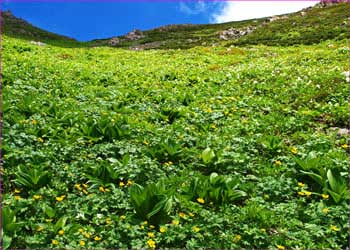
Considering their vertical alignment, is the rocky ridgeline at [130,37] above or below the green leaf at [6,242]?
above

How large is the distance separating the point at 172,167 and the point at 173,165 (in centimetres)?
20

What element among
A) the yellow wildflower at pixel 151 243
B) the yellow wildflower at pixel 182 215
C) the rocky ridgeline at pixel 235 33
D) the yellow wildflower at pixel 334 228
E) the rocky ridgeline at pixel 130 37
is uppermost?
the rocky ridgeline at pixel 130 37

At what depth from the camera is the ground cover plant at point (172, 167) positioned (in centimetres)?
710

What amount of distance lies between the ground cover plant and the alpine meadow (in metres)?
0.03

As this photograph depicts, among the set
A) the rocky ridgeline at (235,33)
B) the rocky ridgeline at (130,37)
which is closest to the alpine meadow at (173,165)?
the rocky ridgeline at (235,33)

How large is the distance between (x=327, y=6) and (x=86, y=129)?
2953 inches

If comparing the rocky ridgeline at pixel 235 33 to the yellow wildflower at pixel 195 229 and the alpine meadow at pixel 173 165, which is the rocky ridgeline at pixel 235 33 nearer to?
the alpine meadow at pixel 173 165

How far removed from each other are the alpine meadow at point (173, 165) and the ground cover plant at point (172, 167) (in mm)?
26

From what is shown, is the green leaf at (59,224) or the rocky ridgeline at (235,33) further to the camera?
the rocky ridgeline at (235,33)

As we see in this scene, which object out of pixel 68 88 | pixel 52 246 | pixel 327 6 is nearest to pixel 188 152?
pixel 52 246

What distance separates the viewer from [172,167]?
9422 millimetres

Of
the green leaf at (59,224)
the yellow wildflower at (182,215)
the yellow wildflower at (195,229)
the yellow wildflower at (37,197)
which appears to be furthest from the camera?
the yellow wildflower at (37,197)

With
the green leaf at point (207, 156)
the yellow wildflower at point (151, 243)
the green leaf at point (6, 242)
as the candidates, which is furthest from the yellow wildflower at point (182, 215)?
the green leaf at point (6, 242)

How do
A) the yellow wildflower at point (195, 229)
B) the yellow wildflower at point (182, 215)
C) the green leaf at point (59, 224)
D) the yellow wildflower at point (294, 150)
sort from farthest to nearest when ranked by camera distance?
the yellow wildflower at point (294, 150)
the yellow wildflower at point (182, 215)
the yellow wildflower at point (195, 229)
the green leaf at point (59, 224)
